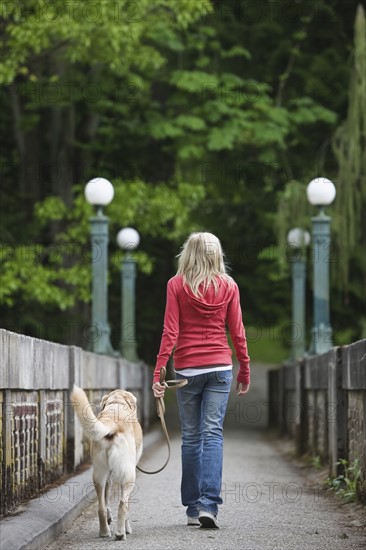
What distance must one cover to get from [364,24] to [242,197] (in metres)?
8.27

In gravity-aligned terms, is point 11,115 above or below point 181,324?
above

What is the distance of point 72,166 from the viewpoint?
29078 millimetres

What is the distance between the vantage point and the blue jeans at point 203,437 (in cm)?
845

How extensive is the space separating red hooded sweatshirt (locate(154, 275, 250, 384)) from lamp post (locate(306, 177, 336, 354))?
9.05 m

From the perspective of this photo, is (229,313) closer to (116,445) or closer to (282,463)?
(116,445)

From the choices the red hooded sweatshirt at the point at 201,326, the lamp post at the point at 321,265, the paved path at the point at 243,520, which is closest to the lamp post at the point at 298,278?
the lamp post at the point at 321,265

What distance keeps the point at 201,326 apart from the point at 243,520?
150 centimetres

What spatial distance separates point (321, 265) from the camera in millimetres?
18125

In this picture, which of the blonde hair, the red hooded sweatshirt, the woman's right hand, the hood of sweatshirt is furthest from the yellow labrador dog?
the blonde hair

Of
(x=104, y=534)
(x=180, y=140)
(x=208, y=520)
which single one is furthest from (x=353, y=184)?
(x=104, y=534)

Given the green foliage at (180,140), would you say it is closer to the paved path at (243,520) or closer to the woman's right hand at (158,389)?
the paved path at (243,520)

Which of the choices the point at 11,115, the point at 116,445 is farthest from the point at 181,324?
the point at 11,115

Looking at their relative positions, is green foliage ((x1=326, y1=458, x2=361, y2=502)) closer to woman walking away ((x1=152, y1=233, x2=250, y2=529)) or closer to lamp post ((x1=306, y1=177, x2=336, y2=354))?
woman walking away ((x1=152, y1=233, x2=250, y2=529))

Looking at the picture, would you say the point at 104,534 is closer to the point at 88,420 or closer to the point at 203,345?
the point at 88,420
